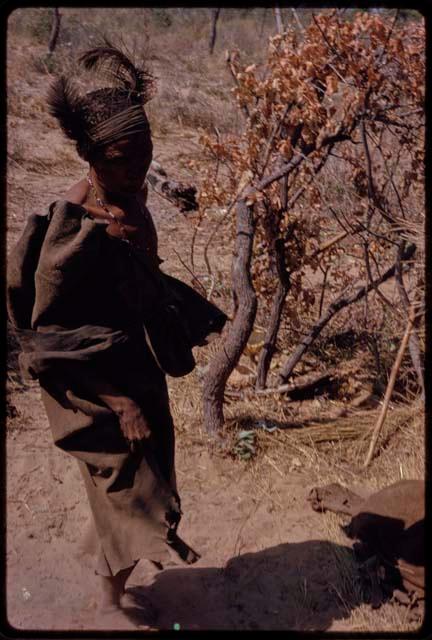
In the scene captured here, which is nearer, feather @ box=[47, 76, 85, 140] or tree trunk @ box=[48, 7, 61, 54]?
feather @ box=[47, 76, 85, 140]

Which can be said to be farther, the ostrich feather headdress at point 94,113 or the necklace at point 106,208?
the necklace at point 106,208

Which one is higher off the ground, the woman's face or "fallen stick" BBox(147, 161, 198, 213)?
the woman's face

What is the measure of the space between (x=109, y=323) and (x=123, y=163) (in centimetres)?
53

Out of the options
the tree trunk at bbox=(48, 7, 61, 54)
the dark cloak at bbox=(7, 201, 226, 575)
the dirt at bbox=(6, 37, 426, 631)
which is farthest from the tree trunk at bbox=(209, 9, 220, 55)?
the dark cloak at bbox=(7, 201, 226, 575)

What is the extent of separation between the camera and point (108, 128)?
2262 mm

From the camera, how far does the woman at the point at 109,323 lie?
7.25ft

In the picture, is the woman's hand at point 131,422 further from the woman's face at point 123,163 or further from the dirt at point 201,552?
the dirt at point 201,552

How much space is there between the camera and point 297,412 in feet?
15.5

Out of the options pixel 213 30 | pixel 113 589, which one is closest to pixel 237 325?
pixel 113 589

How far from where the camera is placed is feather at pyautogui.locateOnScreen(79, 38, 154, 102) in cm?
253

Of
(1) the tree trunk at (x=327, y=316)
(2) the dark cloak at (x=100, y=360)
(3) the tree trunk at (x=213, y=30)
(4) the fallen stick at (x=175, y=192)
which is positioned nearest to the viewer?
(2) the dark cloak at (x=100, y=360)

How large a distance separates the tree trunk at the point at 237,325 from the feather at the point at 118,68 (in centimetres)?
171

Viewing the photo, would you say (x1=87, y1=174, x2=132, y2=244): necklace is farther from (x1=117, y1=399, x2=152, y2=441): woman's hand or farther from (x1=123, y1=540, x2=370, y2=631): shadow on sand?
(x1=123, y1=540, x2=370, y2=631): shadow on sand

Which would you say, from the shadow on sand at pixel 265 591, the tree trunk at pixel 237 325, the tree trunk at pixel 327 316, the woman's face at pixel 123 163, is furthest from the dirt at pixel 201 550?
the woman's face at pixel 123 163
